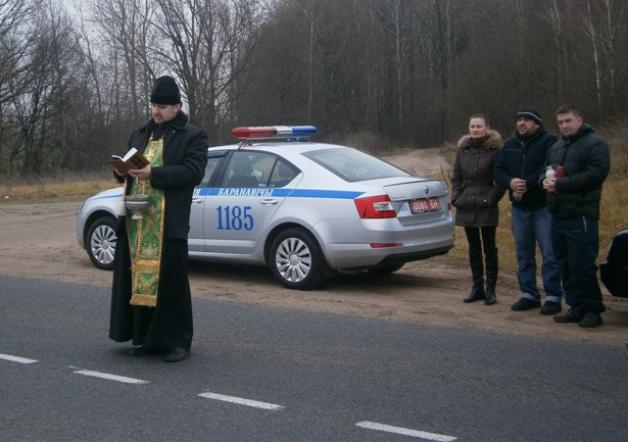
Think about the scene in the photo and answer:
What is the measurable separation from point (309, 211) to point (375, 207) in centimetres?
79

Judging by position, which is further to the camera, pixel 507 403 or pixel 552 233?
pixel 552 233

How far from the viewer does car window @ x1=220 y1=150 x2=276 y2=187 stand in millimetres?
11492

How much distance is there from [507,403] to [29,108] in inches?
2430

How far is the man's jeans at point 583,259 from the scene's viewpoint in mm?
8633

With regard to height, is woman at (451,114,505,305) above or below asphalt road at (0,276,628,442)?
above

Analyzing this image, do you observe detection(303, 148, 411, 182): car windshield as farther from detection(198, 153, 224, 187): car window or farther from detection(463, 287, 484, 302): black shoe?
detection(463, 287, 484, 302): black shoe

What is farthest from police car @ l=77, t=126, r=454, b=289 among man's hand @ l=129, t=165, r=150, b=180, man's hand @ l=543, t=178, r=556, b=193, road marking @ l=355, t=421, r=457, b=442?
road marking @ l=355, t=421, r=457, b=442

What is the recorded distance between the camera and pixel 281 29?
64875 millimetres

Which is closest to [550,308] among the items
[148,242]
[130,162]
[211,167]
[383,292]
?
[383,292]

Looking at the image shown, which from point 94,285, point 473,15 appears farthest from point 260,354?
point 473,15

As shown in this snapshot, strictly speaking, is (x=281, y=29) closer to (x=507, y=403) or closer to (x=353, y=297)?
(x=353, y=297)

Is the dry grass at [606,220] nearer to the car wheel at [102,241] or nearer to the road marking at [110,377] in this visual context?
the car wheel at [102,241]

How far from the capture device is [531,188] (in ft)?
30.6

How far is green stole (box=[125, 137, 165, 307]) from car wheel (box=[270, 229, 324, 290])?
3622 millimetres
